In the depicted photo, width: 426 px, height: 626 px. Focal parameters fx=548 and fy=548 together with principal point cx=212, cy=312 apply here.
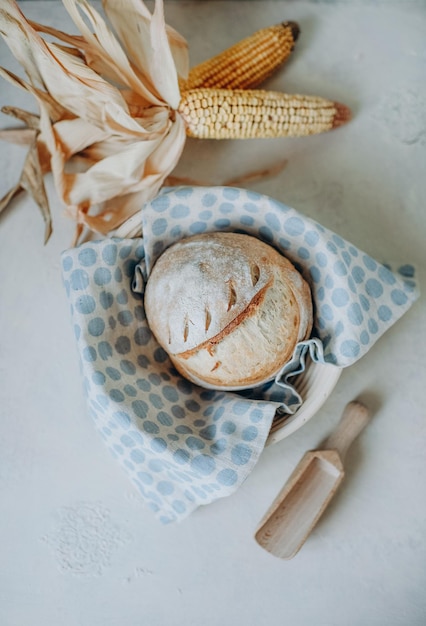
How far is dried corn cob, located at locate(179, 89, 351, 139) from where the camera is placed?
956 mm

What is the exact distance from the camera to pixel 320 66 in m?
1.15

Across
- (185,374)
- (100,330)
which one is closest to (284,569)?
(185,374)

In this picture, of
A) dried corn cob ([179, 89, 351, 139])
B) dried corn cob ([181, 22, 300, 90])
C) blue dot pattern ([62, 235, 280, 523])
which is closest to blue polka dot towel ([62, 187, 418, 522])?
blue dot pattern ([62, 235, 280, 523])

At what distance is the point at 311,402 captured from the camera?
91 centimetres

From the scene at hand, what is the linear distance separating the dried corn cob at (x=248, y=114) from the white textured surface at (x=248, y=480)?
11cm

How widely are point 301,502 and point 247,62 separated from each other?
83cm

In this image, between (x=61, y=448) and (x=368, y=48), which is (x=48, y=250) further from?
(x=368, y=48)

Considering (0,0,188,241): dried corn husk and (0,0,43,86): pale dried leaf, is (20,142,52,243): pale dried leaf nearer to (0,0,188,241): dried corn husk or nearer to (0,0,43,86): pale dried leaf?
(0,0,188,241): dried corn husk

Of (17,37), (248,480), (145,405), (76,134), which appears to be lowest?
(248,480)

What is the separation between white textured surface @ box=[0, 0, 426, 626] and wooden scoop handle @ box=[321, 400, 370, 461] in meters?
0.04

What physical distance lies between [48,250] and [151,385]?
39 cm

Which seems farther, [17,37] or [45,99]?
[45,99]

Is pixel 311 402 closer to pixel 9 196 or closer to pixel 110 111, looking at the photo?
pixel 110 111

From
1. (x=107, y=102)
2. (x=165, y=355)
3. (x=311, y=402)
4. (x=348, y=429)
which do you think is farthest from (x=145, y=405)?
(x=107, y=102)
